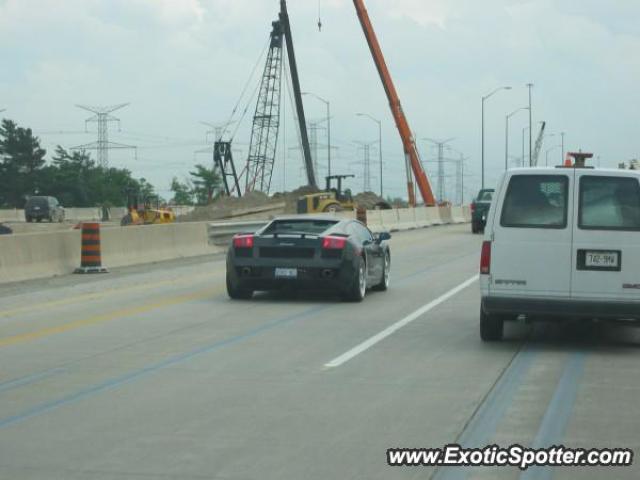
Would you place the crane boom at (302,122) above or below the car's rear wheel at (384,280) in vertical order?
above

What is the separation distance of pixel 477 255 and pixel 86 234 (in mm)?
11473

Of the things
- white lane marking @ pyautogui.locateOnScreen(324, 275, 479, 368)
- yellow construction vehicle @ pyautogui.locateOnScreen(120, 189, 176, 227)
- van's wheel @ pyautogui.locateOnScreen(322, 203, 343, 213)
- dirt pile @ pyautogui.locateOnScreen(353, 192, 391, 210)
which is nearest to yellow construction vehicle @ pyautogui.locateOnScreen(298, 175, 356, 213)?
van's wheel @ pyautogui.locateOnScreen(322, 203, 343, 213)

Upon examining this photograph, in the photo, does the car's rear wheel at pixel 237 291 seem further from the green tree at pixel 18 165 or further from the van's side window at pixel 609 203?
the green tree at pixel 18 165

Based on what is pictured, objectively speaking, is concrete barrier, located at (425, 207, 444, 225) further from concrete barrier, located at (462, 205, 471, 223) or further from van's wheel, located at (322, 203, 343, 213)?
van's wheel, located at (322, 203, 343, 213)

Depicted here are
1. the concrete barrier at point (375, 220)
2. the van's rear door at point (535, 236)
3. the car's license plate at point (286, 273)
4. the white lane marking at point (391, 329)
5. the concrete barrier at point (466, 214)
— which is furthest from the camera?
the concrete barrier at point (466, 214)

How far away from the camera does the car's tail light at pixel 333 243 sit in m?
17.3

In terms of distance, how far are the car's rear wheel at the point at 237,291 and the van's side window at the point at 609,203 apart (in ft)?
22.1

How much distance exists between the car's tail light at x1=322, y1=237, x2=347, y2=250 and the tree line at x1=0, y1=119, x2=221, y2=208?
8504 cm

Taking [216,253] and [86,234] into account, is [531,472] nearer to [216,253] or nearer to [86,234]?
[86,234]

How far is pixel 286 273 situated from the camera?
56.6 ft

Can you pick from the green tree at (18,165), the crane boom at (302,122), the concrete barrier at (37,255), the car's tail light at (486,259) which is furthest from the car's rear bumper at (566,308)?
the green tree at (18,165)

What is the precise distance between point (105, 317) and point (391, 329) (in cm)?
400

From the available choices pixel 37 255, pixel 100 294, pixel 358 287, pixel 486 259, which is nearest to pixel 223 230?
pixel 37 255

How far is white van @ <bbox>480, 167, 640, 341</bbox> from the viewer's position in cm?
1220
